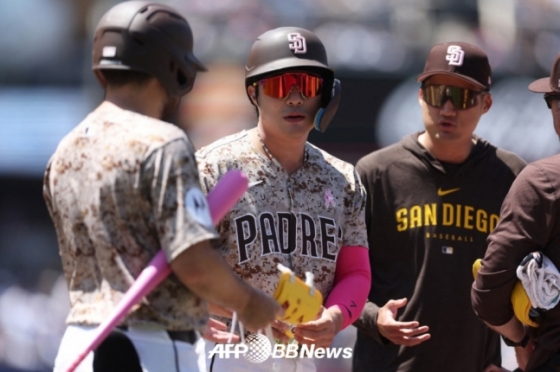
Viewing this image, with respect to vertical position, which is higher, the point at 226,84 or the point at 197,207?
the point at 197,207

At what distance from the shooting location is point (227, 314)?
4.20 m

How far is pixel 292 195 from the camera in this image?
172 inches

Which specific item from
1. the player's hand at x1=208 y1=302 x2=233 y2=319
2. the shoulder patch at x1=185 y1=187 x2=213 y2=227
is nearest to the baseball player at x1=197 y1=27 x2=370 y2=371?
the player's hand at x1=208 y1=302 x2=233 y2=319

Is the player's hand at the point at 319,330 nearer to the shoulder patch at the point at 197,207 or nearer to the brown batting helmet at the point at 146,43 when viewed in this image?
the shoulder patch at the point at 197,207

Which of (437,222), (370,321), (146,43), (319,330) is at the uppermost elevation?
(146,43)

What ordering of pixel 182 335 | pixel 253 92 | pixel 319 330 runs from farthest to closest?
pixel 253 92 → pixel 319 330 → pixel 182 335

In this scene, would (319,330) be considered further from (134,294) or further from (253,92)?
(134,294)

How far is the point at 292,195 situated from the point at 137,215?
4.32 feet

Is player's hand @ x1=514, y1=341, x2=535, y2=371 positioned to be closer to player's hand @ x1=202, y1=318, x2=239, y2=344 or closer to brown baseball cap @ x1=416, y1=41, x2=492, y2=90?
player's hand @ x1=202, y1=318, x2=239, y2=344

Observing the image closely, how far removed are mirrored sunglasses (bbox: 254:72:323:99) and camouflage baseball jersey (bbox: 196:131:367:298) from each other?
0.81 ft

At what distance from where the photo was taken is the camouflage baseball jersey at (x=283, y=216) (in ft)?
13.9

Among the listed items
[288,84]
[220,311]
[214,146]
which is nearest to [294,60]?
[288,84]

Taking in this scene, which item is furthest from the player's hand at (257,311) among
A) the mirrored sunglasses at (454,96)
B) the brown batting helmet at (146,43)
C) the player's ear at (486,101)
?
the player's ear at (486,101)

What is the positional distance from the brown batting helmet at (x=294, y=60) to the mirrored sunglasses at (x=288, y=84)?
3cm
